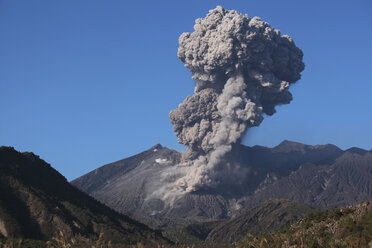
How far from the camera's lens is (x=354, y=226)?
4600 cm

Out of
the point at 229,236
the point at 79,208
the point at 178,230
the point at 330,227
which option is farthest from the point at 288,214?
the point at 330,227

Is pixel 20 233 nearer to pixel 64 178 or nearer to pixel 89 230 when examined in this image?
pixel 89 230

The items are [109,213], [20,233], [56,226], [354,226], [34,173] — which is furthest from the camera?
[109,213]

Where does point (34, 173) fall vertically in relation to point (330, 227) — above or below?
above

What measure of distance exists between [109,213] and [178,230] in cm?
6690

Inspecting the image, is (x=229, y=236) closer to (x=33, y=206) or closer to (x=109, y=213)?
(x=109, y=213)

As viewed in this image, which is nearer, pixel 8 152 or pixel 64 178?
pixel 8 152

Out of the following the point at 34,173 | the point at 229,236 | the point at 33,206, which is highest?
the point at 34,173

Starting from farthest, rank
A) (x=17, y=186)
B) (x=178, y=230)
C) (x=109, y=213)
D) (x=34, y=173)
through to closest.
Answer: (x=178, y=230) → (x=109, y=213) → (x=34, y=173) → (x=17, y=186)

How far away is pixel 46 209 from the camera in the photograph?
106 meters

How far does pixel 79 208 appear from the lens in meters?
117

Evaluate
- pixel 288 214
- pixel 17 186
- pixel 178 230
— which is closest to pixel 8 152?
pixel 17 186

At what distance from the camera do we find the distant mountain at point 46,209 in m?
101

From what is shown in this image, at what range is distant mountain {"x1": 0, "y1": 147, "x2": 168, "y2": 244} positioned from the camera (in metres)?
101
